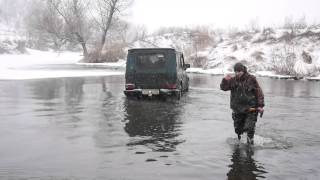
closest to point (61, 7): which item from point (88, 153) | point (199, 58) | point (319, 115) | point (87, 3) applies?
point (87, 3)

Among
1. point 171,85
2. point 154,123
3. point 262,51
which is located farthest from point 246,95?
point 262,51

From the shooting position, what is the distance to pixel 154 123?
12742 millimetres

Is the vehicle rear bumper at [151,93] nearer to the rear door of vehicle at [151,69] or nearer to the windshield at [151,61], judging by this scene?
the rear door of vehicle at [151,69]

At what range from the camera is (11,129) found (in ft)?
38.9

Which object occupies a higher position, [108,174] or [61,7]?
[61,7]

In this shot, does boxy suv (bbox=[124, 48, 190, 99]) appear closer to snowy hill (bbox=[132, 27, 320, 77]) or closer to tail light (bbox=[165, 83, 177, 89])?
tail light (bbox=[165, 83, 177, 89])

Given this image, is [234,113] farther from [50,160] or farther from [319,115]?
[319,115]

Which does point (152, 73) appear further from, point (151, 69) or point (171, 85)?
point (171, 85)

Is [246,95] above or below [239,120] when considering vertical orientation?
above

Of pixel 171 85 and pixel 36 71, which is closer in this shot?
pixel 171 85

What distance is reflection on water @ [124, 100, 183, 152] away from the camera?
403 inches

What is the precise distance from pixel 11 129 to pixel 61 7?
53482 millimetres

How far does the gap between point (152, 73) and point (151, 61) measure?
0.57m

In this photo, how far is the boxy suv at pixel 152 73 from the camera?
17.7 meters
